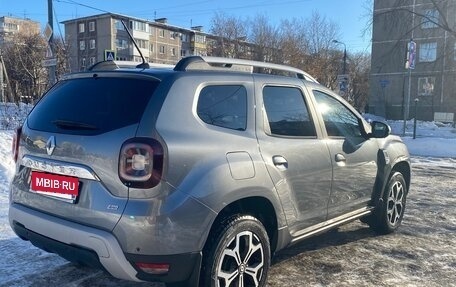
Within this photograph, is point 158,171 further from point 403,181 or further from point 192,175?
point 403,181

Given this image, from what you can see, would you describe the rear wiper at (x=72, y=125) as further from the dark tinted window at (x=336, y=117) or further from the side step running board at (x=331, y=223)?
the dark tinted window at (x=336, y=117)

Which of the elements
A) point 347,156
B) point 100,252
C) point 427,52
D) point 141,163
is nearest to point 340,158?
point 347,156

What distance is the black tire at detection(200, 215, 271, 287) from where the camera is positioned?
2.99 metres

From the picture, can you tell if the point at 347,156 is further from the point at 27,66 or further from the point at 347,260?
the point at 27,66

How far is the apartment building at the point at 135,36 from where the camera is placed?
67.8 m

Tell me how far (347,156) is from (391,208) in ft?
4.41

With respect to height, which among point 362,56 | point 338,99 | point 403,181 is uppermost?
point 362,56

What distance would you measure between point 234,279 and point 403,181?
309cm

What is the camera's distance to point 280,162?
3500mm

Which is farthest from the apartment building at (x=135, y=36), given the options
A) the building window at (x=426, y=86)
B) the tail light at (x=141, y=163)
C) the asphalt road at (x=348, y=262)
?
the tail light at (x=141, y=163)

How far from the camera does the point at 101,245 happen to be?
2723mm

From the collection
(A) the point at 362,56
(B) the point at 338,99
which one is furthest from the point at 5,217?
(A) the point at 362,56

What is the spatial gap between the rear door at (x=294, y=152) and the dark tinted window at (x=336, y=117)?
0.77 feet

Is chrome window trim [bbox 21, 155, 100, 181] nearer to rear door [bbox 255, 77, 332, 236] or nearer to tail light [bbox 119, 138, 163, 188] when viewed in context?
tail light [bbox 119, 138, 163, 188]
